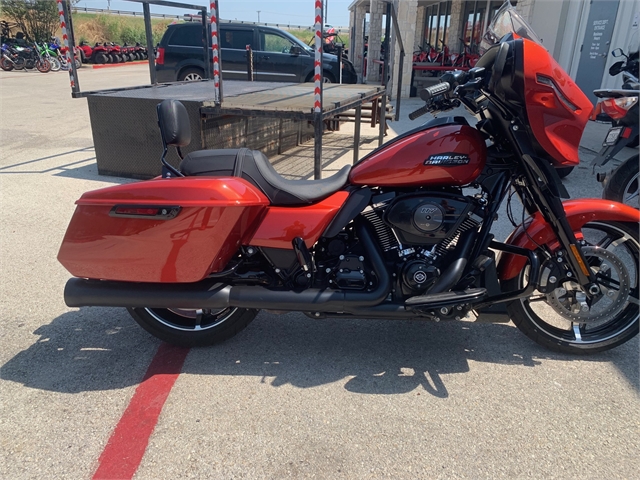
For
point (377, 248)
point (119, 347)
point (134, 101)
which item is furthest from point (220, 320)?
point (134, 101)

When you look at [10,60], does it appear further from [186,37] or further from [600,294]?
[600,294]

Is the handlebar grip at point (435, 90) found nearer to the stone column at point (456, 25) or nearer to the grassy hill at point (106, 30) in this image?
the stone column at point (456, 25)

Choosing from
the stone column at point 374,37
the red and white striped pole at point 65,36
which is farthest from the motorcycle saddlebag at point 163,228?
the stone column at point 374,37

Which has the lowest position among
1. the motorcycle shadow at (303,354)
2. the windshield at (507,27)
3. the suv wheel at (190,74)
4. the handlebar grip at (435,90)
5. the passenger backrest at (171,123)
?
the motorcycle shadow at (303,354)

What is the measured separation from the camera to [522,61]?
2.31 m

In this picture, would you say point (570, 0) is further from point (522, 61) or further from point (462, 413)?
point (462, 413)

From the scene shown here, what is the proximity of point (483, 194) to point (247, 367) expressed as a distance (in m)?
1.61

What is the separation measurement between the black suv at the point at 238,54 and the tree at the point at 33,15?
73.7 feet

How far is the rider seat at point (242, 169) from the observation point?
2.59 metres

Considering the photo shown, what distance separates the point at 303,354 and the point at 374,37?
18.6m

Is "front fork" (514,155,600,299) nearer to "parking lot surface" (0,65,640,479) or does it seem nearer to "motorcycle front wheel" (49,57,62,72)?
"parking lot surface" (0,65,640,479)

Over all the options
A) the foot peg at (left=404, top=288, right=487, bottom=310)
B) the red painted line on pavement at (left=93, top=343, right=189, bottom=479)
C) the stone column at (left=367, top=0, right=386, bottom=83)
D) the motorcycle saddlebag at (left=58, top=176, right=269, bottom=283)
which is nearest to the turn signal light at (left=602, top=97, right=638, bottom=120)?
the foot peg at (left=404, top=288, right=487, bottom=310)

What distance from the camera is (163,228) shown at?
2.49 metres

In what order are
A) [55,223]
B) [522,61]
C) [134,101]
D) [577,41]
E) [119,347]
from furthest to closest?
[577,41], [134,101], [55,223], [119,347], [522,61]
